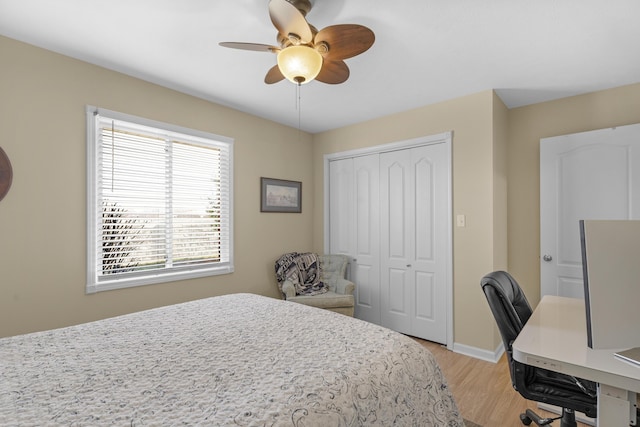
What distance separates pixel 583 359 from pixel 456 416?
0.64m

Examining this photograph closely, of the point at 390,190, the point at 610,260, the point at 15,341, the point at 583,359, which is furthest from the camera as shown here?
the point at 390,190

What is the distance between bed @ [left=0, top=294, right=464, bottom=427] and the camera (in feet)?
3.20

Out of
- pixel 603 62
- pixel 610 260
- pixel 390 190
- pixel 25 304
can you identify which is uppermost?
pixel 603 62

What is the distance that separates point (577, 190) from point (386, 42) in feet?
7.55

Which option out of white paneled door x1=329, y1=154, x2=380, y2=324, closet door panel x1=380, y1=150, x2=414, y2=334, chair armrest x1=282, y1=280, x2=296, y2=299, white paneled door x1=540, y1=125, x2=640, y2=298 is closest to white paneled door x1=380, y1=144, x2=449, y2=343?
closet door panel x1=380, y1=150, x2=414, y2=334

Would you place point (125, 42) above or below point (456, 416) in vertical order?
above

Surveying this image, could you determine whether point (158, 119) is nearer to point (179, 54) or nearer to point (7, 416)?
point (179, 54)

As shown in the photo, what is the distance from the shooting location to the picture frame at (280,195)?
3.79 m

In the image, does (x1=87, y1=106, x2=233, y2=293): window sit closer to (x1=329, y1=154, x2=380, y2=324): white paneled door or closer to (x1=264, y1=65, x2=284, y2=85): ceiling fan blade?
(x1=264, y1=65, x2=284, y2=85): ceiling fan blade

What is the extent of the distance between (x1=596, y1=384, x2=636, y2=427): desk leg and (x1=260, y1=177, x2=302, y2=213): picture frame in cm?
321

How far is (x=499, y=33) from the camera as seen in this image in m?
2.09

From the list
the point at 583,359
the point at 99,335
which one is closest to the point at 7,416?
the point at 99,335

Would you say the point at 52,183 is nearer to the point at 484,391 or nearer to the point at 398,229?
the point at 398,229

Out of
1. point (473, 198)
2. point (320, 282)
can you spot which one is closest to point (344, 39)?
point (473, 198)
